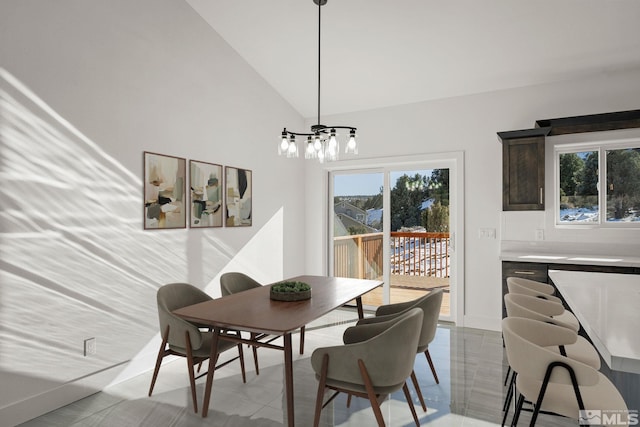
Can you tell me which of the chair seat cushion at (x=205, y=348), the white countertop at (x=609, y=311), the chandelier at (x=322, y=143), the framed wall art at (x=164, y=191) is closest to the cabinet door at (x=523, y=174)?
the white countertop at (x=609, y=311)

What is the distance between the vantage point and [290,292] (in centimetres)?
274

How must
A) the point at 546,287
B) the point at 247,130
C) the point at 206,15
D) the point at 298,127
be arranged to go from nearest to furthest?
the point at 546,287 → the point at 206,15 → the point at 247,130 → the point at 298,127

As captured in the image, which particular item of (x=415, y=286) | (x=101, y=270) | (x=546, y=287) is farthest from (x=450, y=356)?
(x=101, y=270)

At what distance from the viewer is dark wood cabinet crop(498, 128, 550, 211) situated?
3.95 metres

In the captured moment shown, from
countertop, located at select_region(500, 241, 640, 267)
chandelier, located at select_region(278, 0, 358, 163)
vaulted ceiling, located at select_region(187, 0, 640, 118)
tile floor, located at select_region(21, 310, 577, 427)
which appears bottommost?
tile floor, located at select_region(21, 310, 577, 427)

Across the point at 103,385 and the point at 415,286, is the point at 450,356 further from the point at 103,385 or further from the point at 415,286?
the point at 103,385

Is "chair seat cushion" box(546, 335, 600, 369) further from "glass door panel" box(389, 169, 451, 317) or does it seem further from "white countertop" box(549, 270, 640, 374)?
"glass door panel" box(389, 169, 451, 317)

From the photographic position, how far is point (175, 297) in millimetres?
2982

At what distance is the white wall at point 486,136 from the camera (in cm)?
396

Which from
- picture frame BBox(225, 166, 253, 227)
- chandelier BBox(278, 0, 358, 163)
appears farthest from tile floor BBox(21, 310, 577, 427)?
chandelier BBox(278, 0, 358, 163)

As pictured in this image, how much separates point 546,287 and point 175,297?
2.77m

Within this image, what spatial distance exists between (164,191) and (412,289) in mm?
3290

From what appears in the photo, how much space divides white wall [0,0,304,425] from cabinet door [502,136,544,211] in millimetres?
2997

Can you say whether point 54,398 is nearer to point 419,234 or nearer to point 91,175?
point 91,175
